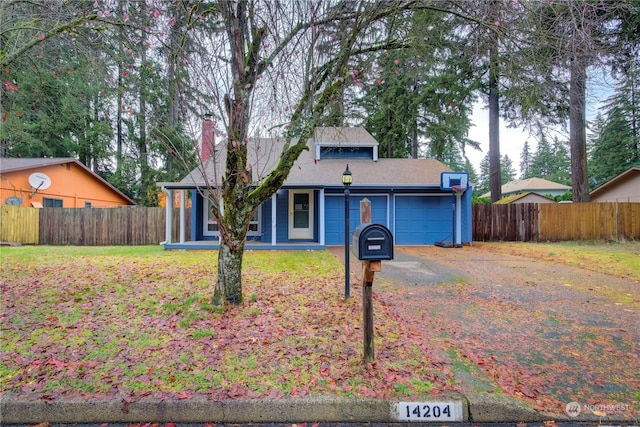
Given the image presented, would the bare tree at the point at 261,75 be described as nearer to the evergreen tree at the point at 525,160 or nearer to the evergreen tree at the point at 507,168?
the evergreen tree at the point at 525,160

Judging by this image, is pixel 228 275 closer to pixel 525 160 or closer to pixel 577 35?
pixel 577 35

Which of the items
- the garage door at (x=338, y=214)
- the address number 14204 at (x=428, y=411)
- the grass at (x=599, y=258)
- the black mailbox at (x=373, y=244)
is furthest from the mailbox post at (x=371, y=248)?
the garage door at (x=338, y=214)

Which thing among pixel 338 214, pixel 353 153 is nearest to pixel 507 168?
pixel 353 153

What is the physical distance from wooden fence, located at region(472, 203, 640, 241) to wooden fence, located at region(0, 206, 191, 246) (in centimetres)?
1395

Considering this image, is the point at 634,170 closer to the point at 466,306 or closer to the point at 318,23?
the point at 466,306

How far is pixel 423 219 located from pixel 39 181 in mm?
19132

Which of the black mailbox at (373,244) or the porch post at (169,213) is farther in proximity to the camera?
the porch post at (169,213)

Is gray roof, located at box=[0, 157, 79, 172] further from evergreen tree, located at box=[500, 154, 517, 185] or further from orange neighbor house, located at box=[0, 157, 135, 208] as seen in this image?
evergreen tree, located at box=[500, 154, 517, 185]

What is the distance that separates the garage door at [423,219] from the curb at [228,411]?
10591mm

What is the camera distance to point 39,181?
15.8m

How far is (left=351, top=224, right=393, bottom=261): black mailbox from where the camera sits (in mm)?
2754

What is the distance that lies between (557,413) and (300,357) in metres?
2.11

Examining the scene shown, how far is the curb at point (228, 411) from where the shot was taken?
2324mm

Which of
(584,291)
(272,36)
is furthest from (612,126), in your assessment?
(272,36)
